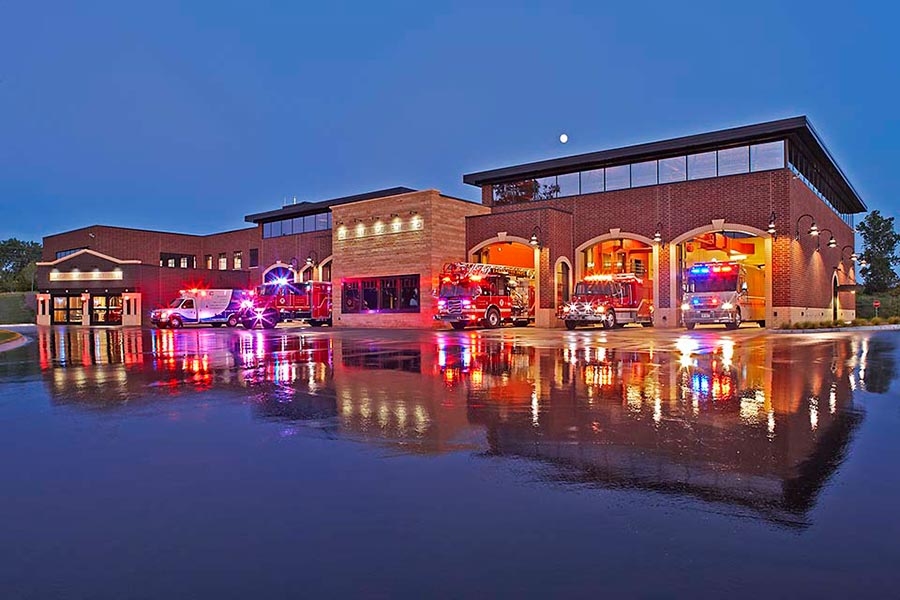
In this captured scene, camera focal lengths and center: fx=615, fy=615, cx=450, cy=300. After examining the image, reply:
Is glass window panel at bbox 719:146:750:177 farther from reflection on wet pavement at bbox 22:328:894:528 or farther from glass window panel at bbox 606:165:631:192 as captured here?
reflection on wet pavement at bbox 22:328:894:528

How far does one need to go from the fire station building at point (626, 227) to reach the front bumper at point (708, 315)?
3.47 metres

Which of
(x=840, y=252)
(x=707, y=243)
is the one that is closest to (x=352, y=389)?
(x=707, y=243)

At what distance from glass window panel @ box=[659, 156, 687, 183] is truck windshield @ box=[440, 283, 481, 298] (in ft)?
42.0

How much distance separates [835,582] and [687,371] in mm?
9491

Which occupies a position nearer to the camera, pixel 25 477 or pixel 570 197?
pixel 25 477

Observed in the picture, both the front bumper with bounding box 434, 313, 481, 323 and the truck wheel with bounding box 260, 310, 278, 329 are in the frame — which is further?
the truck wheel with bounding box 260, 310, 278, 329

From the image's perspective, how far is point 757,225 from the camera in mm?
31750

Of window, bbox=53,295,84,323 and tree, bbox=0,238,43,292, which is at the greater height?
tree, bbox=0,238,43,292

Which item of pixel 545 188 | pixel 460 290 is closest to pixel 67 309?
pixel 460 290

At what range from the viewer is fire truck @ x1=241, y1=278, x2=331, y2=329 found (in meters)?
40.1

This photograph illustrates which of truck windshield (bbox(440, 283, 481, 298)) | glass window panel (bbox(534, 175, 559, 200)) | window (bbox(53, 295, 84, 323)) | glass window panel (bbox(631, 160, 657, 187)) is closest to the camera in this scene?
truck windshield (bbox(440, 283, 481, 298))

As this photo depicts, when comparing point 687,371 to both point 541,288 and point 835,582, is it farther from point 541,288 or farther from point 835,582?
point 541,288

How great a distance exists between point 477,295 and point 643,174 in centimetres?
1267

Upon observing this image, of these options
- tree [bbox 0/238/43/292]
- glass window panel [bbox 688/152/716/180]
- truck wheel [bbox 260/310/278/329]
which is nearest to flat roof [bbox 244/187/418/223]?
truck wheel [bbox 260/310/278/329]
